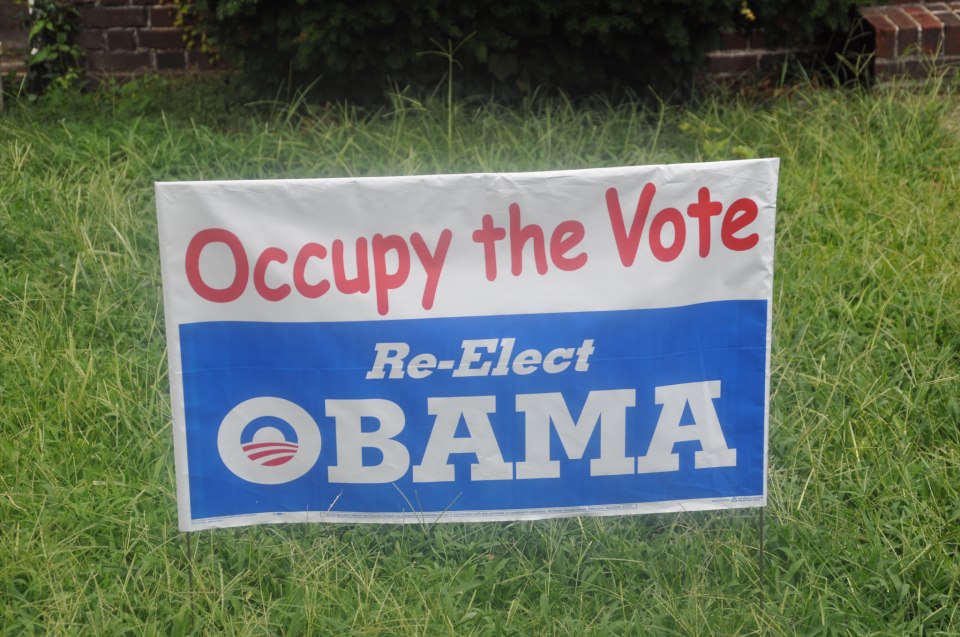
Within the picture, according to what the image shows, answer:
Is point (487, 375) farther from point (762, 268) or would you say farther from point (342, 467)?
point (762, 268)

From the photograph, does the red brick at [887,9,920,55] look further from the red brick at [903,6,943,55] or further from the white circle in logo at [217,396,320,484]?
the white circle in logo at [217,396,320,484]

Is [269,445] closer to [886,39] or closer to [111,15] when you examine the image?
[886,39]

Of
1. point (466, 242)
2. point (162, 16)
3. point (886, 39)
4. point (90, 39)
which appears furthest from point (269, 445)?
point (90, 39)

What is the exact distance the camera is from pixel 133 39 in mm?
6082

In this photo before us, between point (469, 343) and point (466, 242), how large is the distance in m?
0.23

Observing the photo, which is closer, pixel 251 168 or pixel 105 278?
pixel 105 278

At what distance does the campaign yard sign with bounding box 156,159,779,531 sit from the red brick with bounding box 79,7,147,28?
13.0 ft

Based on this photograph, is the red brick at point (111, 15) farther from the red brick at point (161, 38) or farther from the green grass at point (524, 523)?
the green grass at point (524, 523)

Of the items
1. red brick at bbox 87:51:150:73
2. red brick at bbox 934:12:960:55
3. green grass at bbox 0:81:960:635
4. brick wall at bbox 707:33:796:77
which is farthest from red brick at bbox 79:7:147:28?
red brick at bbox 934:12:960:55

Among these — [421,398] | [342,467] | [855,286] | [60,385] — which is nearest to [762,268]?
[421,398]

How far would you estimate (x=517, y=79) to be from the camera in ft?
17.1

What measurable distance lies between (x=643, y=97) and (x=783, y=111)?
69 cm

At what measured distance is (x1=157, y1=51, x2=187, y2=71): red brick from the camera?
6102 mm

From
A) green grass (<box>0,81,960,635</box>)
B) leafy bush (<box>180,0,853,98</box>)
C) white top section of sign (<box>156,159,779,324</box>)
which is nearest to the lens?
white top section of sign (<box>156,159,779,324</box>)
